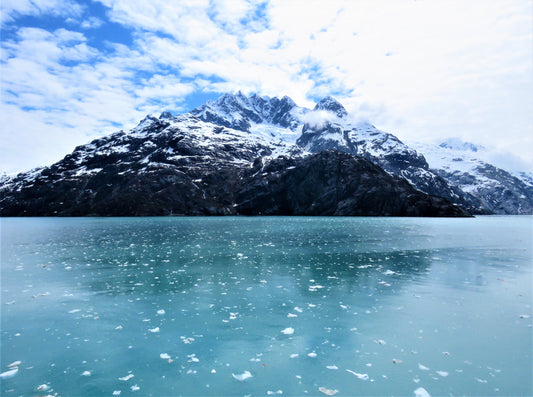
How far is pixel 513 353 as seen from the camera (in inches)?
569

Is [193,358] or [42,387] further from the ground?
[193,358]

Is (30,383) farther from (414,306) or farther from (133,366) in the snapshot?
(414,306)

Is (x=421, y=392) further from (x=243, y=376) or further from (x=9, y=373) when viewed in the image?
(x=9, y=373)

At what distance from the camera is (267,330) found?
1706 centimetres

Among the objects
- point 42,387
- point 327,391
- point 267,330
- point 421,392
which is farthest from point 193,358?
point 421,392

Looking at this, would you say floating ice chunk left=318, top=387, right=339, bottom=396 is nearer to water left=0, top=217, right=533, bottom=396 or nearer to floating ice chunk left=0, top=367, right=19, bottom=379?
water left=0, top=217, right=533, bottom=396

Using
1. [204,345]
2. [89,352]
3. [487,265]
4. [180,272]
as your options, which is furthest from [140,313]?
[487,265]

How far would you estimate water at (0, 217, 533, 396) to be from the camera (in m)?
12.4

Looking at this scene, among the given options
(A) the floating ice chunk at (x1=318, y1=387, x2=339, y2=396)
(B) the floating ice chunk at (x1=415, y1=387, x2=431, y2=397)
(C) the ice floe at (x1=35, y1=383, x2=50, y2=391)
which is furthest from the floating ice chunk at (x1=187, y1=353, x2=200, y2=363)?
(B) the floating ice chunk at (x1=415, y1=387, x2=431, y2=397)

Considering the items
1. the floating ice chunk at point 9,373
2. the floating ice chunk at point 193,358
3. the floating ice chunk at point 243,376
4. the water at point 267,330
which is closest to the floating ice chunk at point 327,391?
the water at point 267,330

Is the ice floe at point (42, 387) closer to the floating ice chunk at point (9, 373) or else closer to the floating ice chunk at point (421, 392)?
the floating ice chunk at point (9, 373)

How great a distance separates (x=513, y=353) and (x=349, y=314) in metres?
7.69

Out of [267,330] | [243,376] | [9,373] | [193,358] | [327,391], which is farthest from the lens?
[267,330]

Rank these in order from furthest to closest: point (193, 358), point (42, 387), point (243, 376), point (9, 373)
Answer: point (193, 358)
point (9, 373)
point (243, 376)
point (42, 387)
